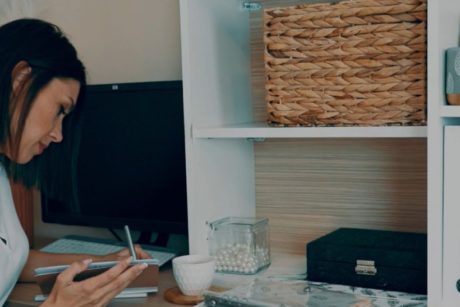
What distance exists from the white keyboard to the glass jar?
0.18 m

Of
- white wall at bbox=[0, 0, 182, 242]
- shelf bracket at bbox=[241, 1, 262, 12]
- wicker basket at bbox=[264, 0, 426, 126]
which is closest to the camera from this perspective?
wicker basket at bbox=[264, 0, 426, 126]

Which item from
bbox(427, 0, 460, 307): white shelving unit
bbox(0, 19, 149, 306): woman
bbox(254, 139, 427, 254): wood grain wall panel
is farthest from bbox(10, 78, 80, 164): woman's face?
bbox(427, 0, 460, 307): white shelving unit

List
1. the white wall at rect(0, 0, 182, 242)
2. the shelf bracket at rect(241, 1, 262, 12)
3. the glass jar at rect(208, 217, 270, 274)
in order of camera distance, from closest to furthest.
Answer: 1. the glass jar at rect(208, 217, 270, 274)
2. the shelf bracket at rect(241, 1, 262, 12)
3. the white wall at rect(0, 0, 182, 242)

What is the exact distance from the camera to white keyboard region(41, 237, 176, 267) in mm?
1608

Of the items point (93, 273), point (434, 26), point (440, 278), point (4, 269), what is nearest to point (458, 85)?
point (434, 26)

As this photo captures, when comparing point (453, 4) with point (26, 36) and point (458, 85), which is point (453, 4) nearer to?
point (458, 85)

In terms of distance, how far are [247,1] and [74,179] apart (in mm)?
629

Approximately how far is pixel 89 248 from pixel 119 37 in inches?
23.4

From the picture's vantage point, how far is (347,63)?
48.8 inches

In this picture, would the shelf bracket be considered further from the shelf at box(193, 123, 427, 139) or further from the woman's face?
the woman's face

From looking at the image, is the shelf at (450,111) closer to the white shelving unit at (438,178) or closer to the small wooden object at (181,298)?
the white shelving unit at (438,178)

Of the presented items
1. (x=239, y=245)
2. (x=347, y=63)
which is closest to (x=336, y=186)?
(x=239, y=245)

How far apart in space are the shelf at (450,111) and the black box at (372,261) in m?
0.28

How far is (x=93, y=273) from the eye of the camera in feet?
4.13
